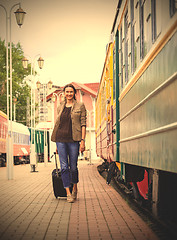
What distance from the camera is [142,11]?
5.04m

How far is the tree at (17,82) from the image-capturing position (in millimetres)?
47281

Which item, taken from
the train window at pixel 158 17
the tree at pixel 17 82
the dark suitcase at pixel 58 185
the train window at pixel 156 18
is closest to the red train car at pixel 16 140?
the tree at pixel 17 82

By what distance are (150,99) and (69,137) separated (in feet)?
10.5

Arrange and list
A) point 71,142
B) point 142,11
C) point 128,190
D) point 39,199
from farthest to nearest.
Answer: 1. point 128,190
2. point 39,199
3. point 71,142
4. point 142,11

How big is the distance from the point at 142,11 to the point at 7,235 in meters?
2.78

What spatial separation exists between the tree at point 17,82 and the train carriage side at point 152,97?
133 feet

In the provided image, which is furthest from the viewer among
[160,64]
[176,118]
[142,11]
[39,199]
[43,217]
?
[39,199]

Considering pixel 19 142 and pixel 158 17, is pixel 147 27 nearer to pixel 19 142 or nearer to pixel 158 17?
pixel 158 17

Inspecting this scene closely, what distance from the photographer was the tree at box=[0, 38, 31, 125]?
47.3 m

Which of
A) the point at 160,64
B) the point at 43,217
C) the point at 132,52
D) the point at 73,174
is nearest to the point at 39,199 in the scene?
the point at 73,174

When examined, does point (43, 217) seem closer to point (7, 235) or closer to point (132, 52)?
point (7, 235)

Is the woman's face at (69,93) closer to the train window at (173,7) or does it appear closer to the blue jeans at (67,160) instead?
the blue jeans at (67,160)

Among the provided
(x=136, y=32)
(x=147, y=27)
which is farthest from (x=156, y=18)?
(x=136, y=32)

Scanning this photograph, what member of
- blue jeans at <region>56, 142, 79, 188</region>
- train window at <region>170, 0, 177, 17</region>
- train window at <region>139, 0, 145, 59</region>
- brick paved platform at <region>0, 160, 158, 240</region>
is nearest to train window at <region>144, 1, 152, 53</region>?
train window at <region>139, 0, 145, 59</region>
